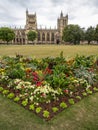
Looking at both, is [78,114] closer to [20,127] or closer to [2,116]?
[20,127]

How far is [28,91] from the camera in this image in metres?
6.98

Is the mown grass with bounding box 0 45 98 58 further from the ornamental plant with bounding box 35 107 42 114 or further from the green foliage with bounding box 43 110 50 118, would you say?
the green foliage with bounding box 43 110 50 118

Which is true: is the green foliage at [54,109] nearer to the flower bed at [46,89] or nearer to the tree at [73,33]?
the flower bed at [46,89]

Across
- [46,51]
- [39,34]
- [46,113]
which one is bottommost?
[46,113]

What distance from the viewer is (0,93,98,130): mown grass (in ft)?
16.2

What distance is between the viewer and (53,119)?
209 inches

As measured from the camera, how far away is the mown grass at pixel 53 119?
4945 mm

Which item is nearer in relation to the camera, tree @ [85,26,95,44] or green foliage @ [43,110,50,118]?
green foliage @ [43,110,50,118]

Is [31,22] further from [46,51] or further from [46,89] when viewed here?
[46,89]

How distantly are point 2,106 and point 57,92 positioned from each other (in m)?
2.05

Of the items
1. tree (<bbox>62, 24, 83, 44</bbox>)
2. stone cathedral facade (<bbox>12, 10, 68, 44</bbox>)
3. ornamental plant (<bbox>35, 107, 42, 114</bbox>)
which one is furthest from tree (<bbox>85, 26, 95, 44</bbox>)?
ornamental plant (<bbox>35, 107, 42, 114</bbox>)

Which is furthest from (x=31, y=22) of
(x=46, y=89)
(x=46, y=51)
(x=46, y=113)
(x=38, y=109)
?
(x=46, y=113)

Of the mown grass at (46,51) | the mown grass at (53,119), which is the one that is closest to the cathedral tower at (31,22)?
the mown grass at (46,51)

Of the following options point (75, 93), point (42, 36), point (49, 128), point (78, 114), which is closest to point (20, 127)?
point (49, 128)
